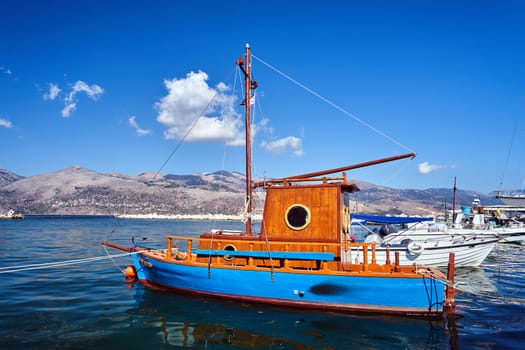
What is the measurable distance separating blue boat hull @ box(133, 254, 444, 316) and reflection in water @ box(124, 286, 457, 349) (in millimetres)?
287

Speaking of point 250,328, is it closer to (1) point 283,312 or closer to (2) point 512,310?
(1) point 283,312

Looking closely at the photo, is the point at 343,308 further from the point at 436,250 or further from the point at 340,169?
the point at 436,250

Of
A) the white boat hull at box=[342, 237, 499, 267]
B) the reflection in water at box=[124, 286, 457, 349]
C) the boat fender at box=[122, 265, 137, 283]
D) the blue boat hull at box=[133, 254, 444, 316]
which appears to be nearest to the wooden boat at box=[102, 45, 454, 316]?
the blue boat hull at box=[133, 254, 444, 316]

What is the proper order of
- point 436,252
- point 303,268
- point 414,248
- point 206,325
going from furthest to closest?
point 436,252
point 414,248
point 303,268
point 206,325

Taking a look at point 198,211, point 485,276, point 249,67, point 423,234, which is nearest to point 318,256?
point 249,67

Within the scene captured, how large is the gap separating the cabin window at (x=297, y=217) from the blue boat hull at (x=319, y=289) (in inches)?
72.5

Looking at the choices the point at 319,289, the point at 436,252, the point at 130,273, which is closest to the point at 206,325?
the point at 319,289

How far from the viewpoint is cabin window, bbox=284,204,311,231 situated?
1116 centimetres

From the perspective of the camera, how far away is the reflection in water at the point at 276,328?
7.82 m

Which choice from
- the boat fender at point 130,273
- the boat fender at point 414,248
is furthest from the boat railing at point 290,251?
the boat fender at point 414,248

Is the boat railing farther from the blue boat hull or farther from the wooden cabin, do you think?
the blue boat hull

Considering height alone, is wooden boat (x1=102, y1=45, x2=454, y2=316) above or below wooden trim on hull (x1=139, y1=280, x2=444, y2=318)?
above

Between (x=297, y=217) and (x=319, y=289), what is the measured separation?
255cm

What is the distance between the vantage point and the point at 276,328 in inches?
340
